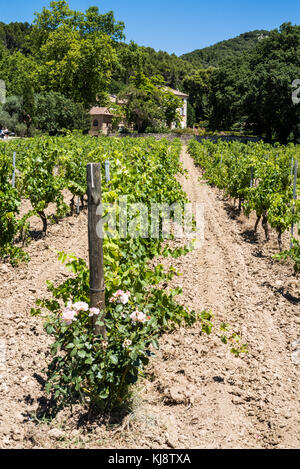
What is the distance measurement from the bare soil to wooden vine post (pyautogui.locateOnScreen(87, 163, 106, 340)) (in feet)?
1.46

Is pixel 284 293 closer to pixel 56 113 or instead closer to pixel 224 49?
pixel 56 113

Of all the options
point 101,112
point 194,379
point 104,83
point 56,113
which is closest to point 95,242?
point 194,379

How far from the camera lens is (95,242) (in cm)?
274

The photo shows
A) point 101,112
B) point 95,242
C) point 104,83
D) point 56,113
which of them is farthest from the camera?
point 101,112

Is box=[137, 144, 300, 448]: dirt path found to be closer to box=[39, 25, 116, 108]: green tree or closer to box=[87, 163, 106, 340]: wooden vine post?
box=[87, 163, 106, 340]: wooden vine post

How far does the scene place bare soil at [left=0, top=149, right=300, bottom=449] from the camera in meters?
2.76

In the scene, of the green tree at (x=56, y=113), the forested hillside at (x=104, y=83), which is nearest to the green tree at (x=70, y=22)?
the forested hillside at (x=104, y=83)

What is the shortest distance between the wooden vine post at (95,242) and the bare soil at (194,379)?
0.44 meters

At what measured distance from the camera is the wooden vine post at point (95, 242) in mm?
2686

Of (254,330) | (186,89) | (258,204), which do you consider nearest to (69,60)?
(258,204)

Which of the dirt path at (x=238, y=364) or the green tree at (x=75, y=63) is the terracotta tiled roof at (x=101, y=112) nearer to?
the green tree at (x=75, y=63)

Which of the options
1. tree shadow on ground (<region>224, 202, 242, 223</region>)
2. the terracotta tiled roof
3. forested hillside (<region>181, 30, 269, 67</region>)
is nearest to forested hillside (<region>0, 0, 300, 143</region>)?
the terracotta tiled roof

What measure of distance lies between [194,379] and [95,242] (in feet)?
5.14

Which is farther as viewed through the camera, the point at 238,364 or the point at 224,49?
the point at 224,49
